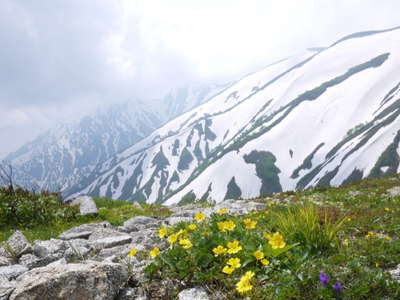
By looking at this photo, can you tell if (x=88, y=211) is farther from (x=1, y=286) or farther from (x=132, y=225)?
(x=1, y=286)

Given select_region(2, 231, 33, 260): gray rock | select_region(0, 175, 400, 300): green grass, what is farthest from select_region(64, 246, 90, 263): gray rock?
select_region(0, 175, 400, 300): green grass

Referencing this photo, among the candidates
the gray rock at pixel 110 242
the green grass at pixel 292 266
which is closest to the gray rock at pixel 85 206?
the gray rock at pixel 110 242

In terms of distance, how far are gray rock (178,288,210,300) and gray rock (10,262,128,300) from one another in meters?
0.93

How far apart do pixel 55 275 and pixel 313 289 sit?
320cm

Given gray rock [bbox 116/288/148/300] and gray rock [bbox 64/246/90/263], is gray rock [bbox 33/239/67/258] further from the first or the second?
gray rock [bbox 116/288/148/300]

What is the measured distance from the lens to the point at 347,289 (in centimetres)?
342

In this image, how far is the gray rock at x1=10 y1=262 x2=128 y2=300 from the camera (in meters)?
3.66

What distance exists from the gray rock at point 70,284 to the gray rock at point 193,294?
0.93 meters

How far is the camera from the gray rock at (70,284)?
12.0 feet

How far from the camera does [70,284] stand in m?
3.74

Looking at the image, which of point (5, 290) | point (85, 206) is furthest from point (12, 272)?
point (85, 206)

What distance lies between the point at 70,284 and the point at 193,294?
157 cm

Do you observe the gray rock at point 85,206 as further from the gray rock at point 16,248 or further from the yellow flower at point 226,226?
the yellow flower at point 226,226

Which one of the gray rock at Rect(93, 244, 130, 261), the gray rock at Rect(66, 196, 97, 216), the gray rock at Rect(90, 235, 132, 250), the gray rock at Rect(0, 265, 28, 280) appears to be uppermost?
the gray rock at Rect(0, 265, 28, 280)
